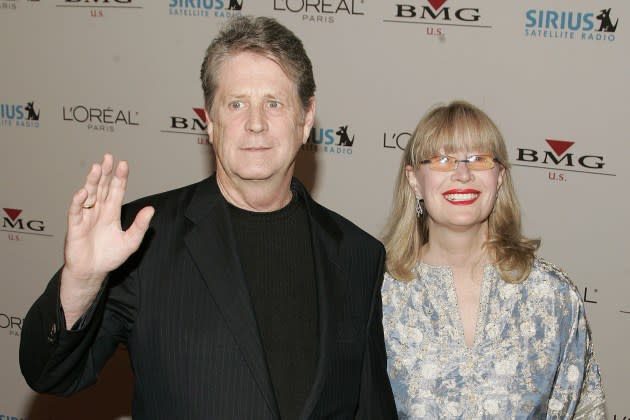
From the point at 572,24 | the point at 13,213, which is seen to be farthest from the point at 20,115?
the point at 572,24

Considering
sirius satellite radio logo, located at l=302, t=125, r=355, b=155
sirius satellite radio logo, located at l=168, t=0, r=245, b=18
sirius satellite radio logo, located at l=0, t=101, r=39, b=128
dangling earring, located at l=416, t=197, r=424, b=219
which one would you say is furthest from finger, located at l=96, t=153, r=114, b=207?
sirius satellite radio logo, located at l=0, t=101, r=39, b=128

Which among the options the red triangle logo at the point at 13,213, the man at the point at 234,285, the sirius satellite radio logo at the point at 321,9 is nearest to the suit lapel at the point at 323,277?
the man at the point at 234,285

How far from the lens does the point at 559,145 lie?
10.5ft

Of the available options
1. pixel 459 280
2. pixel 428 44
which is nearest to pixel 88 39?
pixel 428 44

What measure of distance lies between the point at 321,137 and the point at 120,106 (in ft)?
3.37

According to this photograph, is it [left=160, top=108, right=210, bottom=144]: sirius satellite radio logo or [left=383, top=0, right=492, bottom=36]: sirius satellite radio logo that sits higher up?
[left=383, top=0, right=492, bottom=36]: sirius satellite radio logo

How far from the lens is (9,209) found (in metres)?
3.90

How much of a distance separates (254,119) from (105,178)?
46 centimetres

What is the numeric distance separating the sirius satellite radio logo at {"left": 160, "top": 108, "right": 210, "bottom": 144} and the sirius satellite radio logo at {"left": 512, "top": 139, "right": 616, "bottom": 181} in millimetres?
Result: 1472

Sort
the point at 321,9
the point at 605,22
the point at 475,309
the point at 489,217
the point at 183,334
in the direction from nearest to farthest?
the point at 183,334 < the point at 475,309 < the point at 489,217 < the point at 605,22 < the point at 321,9

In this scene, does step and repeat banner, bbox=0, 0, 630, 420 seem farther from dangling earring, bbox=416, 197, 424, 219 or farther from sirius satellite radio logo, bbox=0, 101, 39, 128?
dangling earring, bbox=416, 197, 424, 219

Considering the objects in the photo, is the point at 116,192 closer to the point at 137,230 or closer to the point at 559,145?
the point at 137,230

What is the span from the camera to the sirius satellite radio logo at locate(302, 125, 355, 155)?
135 inches

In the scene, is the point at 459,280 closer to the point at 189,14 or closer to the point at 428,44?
the point at 428,44
